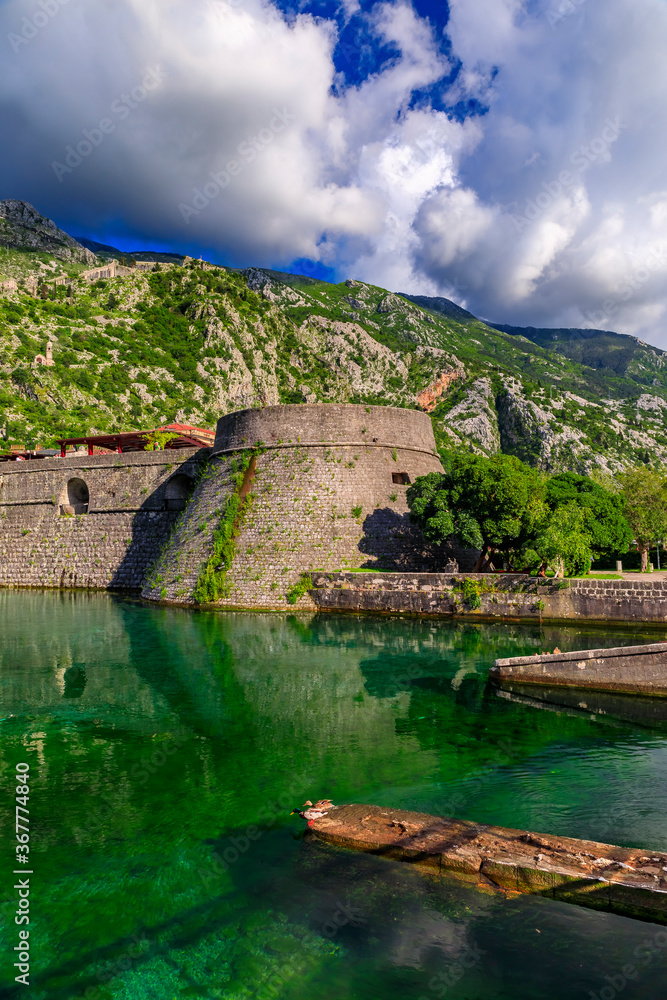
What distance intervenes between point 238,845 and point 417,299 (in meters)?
166

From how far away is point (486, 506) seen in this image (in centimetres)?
2094

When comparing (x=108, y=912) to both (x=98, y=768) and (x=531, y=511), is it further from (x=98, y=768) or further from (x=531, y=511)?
(x=531, y=511)

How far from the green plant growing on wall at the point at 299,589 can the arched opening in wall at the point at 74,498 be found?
16199mm

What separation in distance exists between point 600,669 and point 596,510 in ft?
46.6

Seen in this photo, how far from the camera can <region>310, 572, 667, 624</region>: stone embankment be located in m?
18.0

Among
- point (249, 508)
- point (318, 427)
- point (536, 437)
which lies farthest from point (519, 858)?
point (536, 437)

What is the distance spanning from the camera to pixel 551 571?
76.3ft

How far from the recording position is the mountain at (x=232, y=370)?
5656 centimetres

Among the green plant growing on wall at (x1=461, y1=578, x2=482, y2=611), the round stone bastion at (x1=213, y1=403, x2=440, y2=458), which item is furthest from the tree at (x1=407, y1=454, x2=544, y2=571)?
the round stone bastion at (x1=213, y1=403, x2=440, y2=458)

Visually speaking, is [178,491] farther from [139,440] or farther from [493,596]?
[493,596]

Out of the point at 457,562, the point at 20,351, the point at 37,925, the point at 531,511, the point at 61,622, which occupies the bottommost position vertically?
the point at 37,925

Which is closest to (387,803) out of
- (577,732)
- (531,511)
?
(577,732)

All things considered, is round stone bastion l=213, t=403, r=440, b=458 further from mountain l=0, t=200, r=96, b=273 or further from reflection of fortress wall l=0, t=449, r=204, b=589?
mountain l=0, t=200, r=96, b=273

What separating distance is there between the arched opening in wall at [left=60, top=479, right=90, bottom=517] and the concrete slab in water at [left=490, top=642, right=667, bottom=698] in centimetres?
2660
